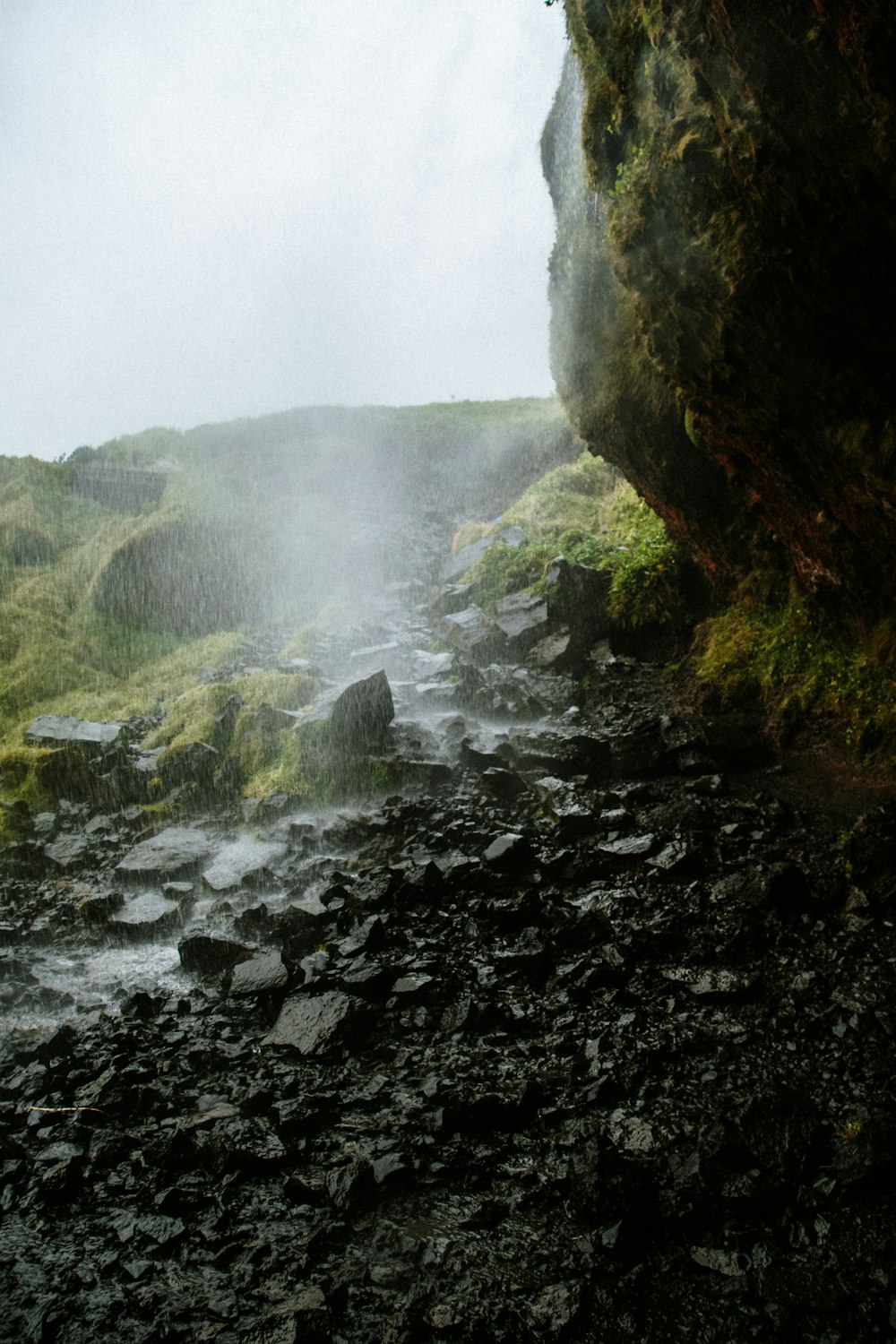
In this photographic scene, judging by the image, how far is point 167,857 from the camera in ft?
24.6

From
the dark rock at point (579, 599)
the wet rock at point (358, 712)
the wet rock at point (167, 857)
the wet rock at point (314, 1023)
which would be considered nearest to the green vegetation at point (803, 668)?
the dark rock at point (579, 599)

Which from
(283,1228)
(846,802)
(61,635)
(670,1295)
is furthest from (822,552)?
(61,635)

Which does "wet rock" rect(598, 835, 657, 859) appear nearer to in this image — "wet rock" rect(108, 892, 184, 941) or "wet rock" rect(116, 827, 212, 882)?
"wet rock" rect(108, 892, 184, 941)

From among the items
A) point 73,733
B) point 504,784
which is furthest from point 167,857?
point 504,784

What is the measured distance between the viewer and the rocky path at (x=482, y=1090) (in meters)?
2.84

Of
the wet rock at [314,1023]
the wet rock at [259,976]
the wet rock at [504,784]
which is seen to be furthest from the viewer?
the wet rock at [504,784]

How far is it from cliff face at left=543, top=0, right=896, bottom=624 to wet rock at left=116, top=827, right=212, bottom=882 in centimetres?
672

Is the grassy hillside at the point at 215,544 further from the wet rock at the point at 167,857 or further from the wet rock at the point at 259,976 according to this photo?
the wet rock at the point at 259,976

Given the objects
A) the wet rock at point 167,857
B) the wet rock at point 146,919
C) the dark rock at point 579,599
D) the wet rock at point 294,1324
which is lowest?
the wet rock at point 146,919

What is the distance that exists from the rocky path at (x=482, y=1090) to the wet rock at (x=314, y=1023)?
16 mm

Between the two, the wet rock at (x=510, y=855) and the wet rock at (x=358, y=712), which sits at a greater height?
the wet rock at (x=358, y=712)

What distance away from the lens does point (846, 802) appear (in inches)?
246

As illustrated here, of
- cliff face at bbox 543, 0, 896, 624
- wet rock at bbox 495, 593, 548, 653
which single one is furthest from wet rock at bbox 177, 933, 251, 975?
wet rock at bbox 495, 593, 548, 653

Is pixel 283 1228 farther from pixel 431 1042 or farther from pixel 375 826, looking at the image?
pixel 375 826
